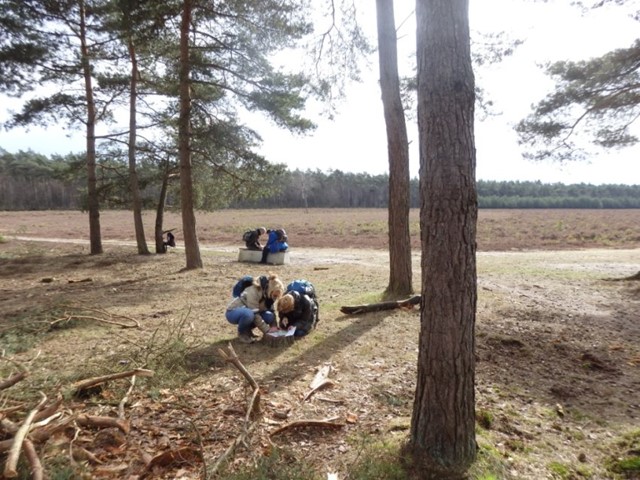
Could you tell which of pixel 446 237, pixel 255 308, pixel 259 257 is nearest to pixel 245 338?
pixel 255 308

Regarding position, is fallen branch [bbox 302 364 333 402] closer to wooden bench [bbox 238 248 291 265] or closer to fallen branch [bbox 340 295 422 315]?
fallen branch [bbox 340 295 422 315]

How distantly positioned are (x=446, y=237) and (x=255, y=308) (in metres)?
3.29

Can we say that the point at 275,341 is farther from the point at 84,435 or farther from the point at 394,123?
the point at 394,123

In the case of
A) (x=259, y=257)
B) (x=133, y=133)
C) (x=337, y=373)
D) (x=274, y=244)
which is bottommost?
(x=337, y=373)

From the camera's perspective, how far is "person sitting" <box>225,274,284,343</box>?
5.12m

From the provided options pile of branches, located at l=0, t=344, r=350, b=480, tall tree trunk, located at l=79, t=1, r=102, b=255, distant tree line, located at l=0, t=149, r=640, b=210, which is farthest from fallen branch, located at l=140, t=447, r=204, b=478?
distant tree line, located at l=0, t=149, r=640, b=210

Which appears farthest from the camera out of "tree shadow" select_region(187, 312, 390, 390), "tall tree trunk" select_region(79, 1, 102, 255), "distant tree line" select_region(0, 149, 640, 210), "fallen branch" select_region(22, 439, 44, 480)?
"distant tree line" select_region(0, 149, 640, 210)

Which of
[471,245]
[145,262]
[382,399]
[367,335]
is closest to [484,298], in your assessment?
[367,335]

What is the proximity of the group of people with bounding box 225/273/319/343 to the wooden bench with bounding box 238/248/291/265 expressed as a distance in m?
8.06

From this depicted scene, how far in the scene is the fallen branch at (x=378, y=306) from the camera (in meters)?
6.58

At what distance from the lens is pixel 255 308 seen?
5270 mm

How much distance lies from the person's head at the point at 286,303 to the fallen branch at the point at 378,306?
172 centimetres

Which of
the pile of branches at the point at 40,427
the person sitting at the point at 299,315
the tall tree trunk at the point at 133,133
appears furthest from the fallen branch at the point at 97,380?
the tall tree trunk at the point at 133,133

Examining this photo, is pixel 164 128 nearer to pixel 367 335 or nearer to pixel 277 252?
pixel 277 252
